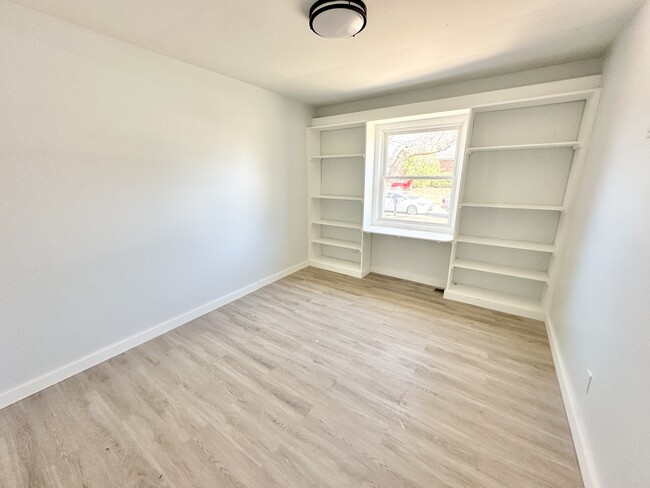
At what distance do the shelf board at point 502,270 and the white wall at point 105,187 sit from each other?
268 cm

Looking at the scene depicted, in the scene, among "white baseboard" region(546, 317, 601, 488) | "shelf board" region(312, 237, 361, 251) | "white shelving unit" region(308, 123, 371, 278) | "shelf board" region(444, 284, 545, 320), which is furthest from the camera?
"shelf board" region(312, 237, 361, 251)

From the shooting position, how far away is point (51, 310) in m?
1.82

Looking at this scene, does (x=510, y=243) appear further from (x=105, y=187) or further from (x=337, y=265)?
(x=105, y=187)

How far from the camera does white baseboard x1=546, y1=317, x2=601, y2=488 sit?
1225 millimetres

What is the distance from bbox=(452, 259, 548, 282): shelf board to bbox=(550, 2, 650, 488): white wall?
1.71 ft

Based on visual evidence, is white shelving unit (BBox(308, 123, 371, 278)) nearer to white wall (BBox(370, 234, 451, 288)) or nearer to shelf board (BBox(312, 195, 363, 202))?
shelf board (BBox(312, 195, 363, 202))

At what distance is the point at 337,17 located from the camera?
1.50 m

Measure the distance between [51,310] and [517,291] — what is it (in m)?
4.29

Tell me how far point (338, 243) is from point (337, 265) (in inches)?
13.6

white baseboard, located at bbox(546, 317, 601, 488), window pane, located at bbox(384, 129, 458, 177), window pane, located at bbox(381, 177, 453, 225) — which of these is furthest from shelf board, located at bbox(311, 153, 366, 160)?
white baseboard, located at bbox(546, 317, 601, 488)

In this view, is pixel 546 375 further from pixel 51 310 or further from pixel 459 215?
pixel 51 310

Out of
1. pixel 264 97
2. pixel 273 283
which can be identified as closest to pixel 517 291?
pixel 273 283

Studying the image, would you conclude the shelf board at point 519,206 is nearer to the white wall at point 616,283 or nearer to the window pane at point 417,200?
the white wall at point 616,283


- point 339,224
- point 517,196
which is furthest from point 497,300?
point 339,224
